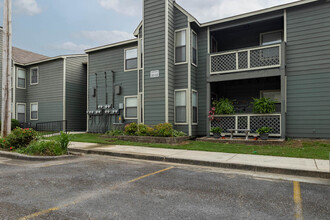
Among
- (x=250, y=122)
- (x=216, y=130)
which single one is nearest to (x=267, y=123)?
(x=250, y=122)

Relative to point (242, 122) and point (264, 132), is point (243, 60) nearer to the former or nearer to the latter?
point (242, 122)

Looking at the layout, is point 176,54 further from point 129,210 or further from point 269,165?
point 129,210

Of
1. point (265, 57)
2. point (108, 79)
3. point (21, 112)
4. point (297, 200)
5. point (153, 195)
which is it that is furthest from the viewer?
point (21, 112)

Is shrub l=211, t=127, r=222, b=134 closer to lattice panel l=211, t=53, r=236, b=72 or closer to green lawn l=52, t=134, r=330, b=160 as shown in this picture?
green lawn l=52, t=134, r=330, b=160

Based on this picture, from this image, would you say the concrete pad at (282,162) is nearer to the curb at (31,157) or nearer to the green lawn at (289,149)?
the green lawn at (289,149)

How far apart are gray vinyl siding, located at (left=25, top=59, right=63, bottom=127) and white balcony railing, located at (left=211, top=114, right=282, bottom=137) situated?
13.0 metres

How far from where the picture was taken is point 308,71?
11.3 m

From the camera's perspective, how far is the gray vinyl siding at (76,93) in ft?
63.2

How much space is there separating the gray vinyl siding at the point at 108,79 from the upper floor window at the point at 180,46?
3.67 metres

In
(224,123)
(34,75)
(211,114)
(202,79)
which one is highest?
(34,75)

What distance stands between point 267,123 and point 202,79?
4356 millimetres

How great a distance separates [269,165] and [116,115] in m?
11.9

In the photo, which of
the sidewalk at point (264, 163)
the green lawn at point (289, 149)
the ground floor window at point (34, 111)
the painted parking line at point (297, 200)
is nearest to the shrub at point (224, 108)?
the green lawn at point (289, 149)

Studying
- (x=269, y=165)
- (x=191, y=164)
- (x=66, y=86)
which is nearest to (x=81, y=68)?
(x=66, y=86)
